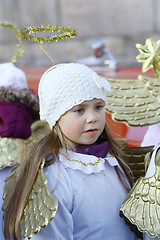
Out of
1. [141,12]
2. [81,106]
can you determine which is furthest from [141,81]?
[141,12]

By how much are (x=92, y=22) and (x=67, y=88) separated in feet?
14.9

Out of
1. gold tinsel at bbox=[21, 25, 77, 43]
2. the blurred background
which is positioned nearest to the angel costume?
gold tinsel at bbox=[21, 25, 77, 43]

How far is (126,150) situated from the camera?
6.16ft

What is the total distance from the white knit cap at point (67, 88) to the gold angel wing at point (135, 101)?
0.87 feet

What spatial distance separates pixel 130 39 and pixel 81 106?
175 inches

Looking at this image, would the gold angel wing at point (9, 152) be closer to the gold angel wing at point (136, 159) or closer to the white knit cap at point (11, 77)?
the white knit cap at point (11, 77)

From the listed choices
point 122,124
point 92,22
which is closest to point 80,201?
point 122,124

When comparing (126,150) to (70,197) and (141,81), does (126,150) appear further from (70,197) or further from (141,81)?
(70,197)

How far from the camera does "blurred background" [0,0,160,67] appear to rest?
5.70 metres

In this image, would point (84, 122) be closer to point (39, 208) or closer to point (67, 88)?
point (67, 88)

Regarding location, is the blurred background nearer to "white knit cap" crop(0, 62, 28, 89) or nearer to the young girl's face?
"white knit cap" crop(0, 62, 28, 89)

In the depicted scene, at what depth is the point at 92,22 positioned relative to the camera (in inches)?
233

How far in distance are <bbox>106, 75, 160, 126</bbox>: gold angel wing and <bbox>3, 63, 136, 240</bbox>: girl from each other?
0.25 m

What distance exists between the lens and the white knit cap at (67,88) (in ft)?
5.05
